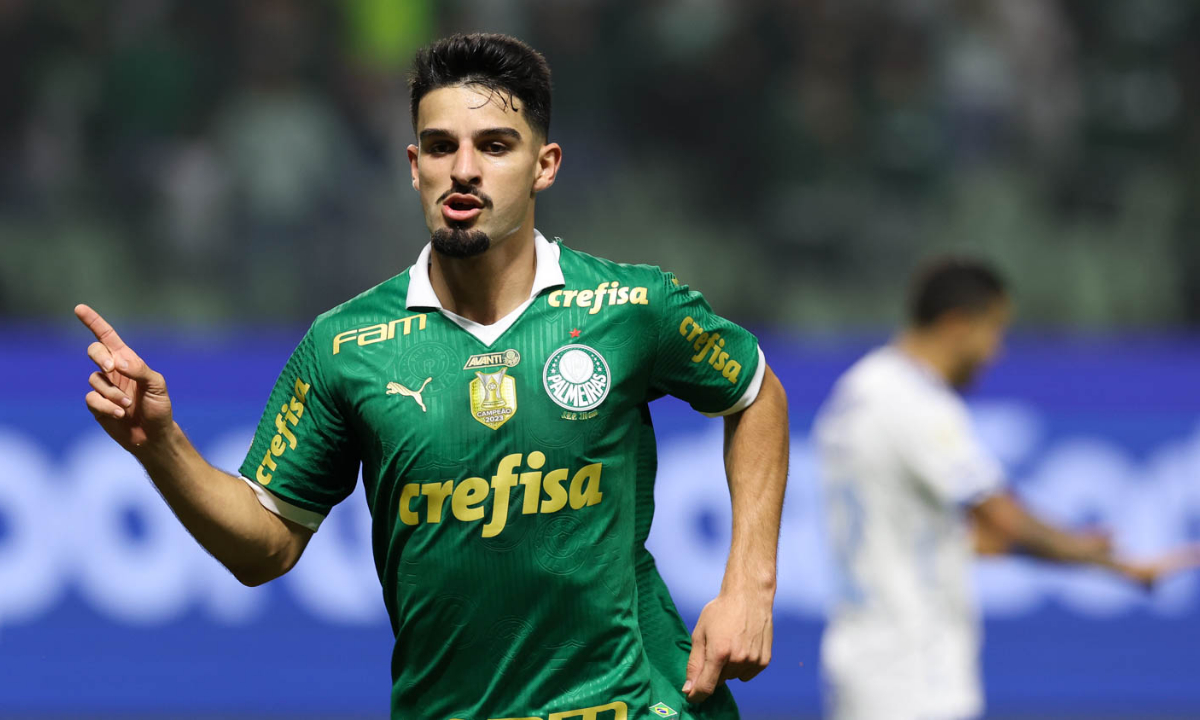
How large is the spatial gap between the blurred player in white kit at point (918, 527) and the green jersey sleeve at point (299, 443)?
2.57 m

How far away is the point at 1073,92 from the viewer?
10.1 metres

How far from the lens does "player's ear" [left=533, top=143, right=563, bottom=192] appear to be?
341 centimetres

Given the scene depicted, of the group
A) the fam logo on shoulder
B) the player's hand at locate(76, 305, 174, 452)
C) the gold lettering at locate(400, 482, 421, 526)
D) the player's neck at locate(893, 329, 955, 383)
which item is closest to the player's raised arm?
the player's hand at locate(76, 305, 174, 452)

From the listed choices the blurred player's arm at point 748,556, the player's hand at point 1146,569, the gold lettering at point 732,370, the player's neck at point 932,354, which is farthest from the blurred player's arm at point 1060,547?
the gold lettering at point 732,370

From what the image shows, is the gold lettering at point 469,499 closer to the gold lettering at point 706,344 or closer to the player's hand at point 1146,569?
the gold lettering at point 706,344

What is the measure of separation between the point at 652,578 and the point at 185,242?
20.7 ft

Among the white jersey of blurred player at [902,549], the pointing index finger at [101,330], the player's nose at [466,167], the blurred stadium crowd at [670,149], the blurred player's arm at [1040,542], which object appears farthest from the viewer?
the blurred stadium crowd at [670,149]

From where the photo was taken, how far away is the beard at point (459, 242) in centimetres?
324

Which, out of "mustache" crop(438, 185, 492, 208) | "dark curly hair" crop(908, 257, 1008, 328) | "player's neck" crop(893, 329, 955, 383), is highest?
"dark curly hair" crop(908, 257, 1008, 328)

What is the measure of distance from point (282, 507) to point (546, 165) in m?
0.87

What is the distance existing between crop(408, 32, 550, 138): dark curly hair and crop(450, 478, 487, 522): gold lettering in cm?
71

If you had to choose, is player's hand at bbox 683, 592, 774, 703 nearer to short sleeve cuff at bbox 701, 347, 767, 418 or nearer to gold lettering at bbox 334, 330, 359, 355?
short sleeve cuff at bbox 701, 347, 767, 418

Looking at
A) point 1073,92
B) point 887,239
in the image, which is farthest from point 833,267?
point 1073,92

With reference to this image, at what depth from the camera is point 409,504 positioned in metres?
3.28
